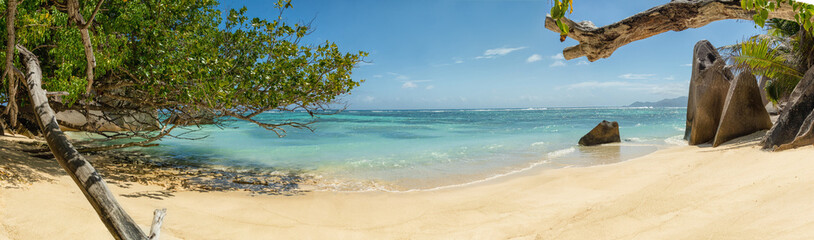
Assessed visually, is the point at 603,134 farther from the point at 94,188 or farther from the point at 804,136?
the point at 94,188

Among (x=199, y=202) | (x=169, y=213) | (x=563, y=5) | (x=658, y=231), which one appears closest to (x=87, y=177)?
(x=563, y=5)

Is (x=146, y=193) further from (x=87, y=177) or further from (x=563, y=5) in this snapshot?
(x=563, y=5)

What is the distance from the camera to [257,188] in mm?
7230

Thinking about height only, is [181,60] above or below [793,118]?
above

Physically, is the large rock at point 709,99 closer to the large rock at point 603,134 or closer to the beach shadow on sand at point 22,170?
the large rock at point 603,134

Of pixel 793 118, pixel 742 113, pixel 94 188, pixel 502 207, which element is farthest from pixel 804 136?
pixel 94 188

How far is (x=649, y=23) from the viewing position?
12.7 feet

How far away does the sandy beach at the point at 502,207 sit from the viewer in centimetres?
294

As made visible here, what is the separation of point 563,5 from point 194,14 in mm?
8056

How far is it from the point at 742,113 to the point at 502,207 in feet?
23.0

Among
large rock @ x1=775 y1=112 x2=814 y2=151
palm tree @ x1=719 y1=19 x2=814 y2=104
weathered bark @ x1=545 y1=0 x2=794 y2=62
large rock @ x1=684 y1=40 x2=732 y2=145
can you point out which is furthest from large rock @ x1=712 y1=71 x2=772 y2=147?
weathered bark @ x1=545 y1=0 x2=794 y2=62

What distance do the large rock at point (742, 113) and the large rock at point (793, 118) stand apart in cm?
270

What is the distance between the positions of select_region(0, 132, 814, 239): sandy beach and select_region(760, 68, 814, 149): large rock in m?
0.66

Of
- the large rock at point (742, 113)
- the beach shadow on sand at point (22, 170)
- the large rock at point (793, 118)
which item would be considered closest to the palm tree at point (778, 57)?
the large rock at point (742, 113)
